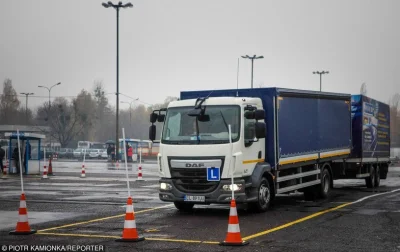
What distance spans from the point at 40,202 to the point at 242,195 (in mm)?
7195

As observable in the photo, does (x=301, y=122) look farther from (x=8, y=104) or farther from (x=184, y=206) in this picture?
(x=8, y=104)

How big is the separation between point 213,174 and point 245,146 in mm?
1056

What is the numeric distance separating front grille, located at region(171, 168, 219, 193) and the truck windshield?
676 millimetres

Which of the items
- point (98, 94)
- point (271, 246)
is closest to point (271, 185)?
point (271, 246)

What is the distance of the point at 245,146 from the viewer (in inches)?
621

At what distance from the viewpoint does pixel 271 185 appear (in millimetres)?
17156

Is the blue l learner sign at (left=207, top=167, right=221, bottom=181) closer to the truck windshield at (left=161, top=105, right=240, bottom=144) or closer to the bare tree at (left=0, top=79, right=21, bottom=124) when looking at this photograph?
the truck windshield at (left=161, top=105, right=240, bottom=144)

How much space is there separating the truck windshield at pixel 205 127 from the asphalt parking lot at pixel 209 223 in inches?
71.8

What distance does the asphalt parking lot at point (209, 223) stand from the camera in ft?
37.2

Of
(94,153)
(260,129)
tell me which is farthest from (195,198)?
(94,153)

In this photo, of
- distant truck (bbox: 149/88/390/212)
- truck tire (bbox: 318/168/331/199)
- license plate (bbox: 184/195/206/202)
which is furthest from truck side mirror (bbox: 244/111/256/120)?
truck tire (bbox: 318/168/331/199)

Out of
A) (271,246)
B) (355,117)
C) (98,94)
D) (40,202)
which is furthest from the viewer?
(98,94)

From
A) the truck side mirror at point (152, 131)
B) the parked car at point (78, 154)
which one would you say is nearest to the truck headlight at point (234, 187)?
the truck side mirror at point (152, 131)

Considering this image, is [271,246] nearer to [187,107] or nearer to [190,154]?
[190,154]
